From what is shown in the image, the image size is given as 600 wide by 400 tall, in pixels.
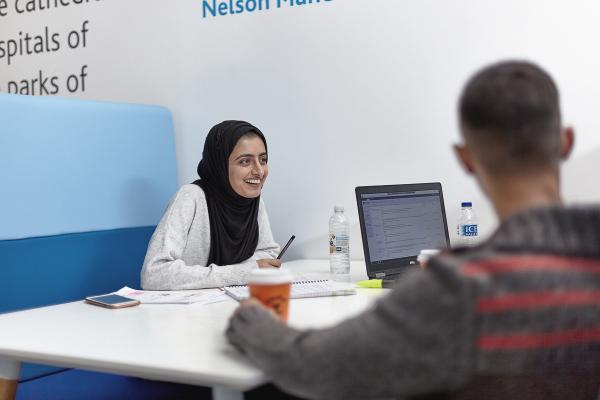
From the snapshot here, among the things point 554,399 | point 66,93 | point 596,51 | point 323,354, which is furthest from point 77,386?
point 596,51

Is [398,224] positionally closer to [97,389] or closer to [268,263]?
[268,263]

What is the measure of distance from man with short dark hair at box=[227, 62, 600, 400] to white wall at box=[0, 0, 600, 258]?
59.6 inches

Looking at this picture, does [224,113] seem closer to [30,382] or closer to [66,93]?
[66,93]

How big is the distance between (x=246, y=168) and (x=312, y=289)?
0.82 m

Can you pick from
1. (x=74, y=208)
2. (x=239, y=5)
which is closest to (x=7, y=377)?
(x=74, y=208)

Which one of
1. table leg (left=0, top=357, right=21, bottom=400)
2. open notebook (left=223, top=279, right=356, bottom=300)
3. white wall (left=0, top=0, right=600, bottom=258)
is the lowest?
table leg (left=0, top=357, right=21, bottom=400)

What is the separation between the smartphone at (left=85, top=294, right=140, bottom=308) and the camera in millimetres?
1852

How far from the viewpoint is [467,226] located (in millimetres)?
2588

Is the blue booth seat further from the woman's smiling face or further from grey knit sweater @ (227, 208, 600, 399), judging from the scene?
grey knit sweater @ (227, 208, 600, 399)

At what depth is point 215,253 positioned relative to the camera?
2.60 metres

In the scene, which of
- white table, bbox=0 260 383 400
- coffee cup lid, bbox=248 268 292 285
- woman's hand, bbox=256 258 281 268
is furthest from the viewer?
woman's hand, bbox=256 258 281 268

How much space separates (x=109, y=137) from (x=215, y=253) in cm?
65

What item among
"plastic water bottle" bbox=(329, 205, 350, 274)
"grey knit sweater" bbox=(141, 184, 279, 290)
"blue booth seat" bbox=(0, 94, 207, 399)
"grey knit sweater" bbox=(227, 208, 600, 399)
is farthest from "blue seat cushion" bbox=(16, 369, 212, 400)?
"grey knit sweater" bbox=(227, 208, 600, 399)

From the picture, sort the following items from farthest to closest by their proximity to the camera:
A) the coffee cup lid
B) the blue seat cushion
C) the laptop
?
the laptop
the blue seat cushion
the coffee cup lid
